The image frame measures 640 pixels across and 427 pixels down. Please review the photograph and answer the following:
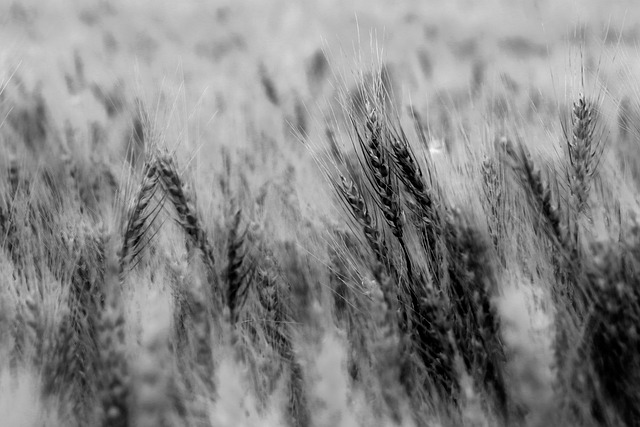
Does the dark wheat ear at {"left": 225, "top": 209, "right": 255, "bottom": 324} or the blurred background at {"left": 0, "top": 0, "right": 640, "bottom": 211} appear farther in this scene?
the blurred background at {"left": 0, "top": 0, "right": 640, "bottom": 211}

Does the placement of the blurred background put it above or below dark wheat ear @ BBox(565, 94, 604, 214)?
above

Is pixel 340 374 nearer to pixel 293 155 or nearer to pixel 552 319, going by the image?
pixel 552 319

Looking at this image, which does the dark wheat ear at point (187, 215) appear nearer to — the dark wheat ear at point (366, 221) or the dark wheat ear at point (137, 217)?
the dark wheat ear at point (137, 217)

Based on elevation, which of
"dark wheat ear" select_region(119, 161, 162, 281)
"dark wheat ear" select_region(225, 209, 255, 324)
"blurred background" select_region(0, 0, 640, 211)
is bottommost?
"dark wheat ear" select_region(225, 209, 255, 324)

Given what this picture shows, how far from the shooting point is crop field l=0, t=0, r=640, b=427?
2.44 feet

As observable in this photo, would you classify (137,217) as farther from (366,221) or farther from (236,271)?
(366,221)

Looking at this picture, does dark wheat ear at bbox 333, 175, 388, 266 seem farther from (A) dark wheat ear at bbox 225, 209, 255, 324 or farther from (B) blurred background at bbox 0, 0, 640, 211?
(B) blurred background at bbox 0, 0, 640, 211

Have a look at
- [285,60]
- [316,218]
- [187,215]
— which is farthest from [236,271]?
[285,60]

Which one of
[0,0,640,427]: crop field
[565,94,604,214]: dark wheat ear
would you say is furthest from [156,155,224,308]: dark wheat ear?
[565,94,604,214]: dark wheat ear

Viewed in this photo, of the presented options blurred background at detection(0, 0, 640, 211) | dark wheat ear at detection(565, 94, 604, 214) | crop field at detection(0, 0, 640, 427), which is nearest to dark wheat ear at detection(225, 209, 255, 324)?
crop field at detection(0, 0, 640, 427)

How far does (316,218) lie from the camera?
0.99 meters

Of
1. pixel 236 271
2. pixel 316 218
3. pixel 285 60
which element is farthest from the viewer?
pixel 285 60

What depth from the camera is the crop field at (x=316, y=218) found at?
74cm

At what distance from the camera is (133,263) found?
0.90m
